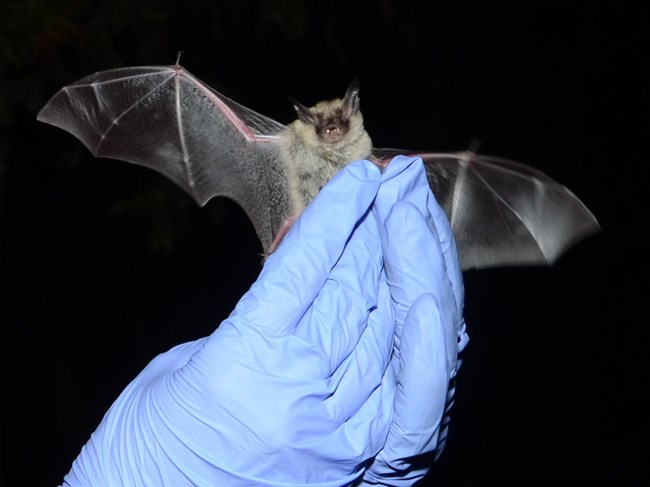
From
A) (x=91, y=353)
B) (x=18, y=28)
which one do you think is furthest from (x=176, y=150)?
(x=91, y=353)

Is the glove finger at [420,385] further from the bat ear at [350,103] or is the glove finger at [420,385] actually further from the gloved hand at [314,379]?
the bat ear at [350,103]

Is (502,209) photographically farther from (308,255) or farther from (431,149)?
(431,149)

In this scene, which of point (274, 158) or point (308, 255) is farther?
point (274, 158)

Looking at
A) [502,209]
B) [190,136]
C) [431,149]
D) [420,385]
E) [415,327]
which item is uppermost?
[190,136]

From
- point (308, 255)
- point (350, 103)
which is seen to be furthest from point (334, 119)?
point (308, 255)

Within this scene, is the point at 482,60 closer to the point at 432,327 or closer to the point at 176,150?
the point at 176,150

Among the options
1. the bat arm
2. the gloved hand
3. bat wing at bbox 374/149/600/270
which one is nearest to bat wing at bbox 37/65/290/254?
the bat arm

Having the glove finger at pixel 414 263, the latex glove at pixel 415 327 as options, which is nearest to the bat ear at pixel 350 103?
the latex glove at pixel 415 327
